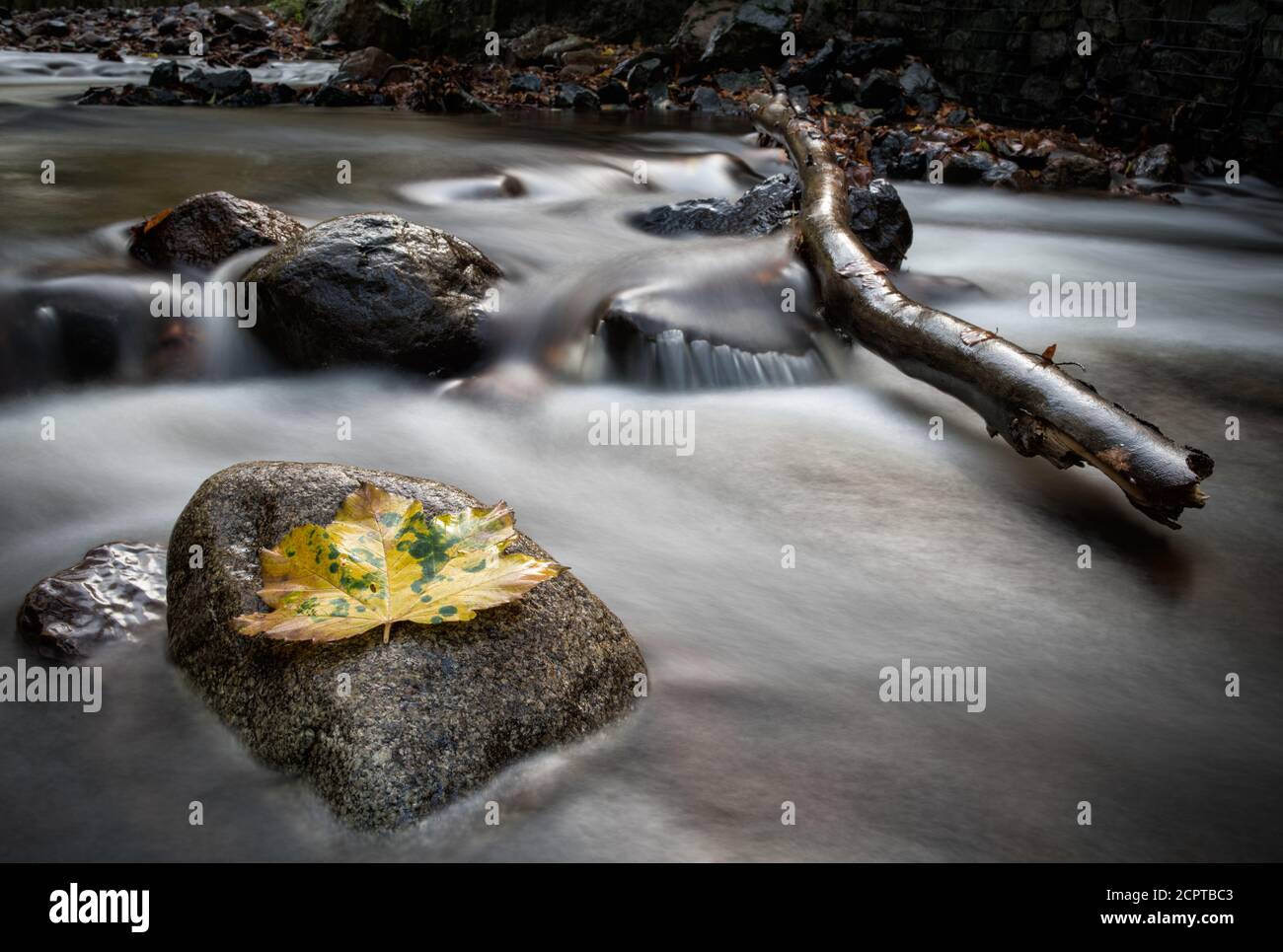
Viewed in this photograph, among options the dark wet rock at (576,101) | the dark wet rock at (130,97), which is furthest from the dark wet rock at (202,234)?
the dark wet rock at (576,101)

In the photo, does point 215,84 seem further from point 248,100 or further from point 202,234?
point 202,234

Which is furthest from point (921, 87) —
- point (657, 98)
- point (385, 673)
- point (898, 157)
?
point (385, 673)

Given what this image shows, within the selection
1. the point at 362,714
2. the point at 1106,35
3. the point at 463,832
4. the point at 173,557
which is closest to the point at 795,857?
the point at 463,832

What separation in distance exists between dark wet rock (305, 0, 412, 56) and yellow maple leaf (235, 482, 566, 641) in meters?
17.9

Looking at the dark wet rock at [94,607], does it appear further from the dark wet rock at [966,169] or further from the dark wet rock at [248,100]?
the dark wet rock at [248,100]

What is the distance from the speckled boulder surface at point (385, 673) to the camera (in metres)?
2.14

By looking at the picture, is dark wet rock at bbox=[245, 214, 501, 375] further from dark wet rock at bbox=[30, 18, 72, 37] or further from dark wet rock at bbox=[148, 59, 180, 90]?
dark wet rock at bbox=[30, 18, 72, 37]

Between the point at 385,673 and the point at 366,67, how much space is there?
14.7 metres

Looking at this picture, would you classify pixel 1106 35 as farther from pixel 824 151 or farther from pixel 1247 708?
pixel 1247 708

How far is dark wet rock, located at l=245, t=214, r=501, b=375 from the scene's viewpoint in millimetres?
4941

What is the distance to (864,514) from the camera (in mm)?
4035

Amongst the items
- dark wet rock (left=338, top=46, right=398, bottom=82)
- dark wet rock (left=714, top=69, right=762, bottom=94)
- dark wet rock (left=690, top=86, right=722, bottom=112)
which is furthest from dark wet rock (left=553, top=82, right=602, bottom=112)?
dark wet rock (left=338, top=46, right=398, bottom=82)

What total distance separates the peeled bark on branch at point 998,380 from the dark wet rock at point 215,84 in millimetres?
9865

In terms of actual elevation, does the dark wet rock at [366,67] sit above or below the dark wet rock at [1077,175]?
above
